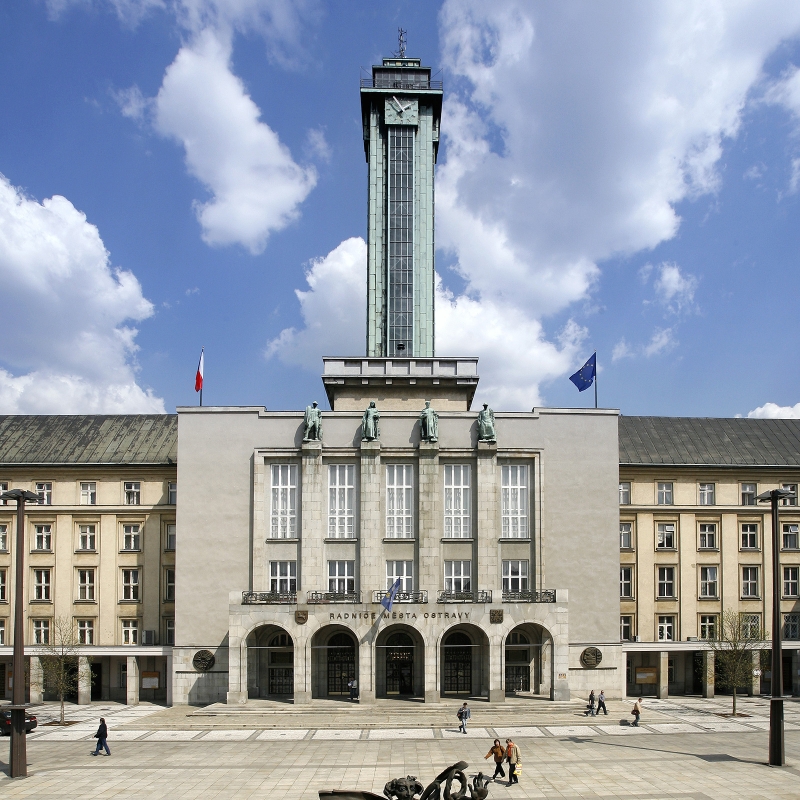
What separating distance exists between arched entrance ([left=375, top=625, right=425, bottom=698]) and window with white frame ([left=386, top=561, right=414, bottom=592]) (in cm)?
265

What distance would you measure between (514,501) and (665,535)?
48.1ft

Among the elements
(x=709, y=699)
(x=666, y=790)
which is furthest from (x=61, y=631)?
(x=709, y=699)

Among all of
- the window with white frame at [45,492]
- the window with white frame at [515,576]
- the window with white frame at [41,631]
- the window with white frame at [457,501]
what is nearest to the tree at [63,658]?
the window with white frame at [41,631]

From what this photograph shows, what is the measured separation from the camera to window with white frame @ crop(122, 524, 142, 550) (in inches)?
2339

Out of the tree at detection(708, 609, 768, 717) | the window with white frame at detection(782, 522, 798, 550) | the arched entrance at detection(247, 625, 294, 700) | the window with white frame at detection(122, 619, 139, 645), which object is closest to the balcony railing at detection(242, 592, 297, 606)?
the arched entrance at detection(247, 625, 294, 700)

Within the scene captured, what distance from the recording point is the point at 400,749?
3691 cm

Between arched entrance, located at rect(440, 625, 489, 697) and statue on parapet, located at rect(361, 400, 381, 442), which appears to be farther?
statue on parapet, located at rect(361, 400, 381, 442)

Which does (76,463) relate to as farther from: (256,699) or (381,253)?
(381,253)

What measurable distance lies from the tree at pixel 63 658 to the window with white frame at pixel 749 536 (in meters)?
49.1

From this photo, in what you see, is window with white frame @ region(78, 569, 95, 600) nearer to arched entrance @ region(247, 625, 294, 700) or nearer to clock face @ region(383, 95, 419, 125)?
arched entrance @ region(247, 625, 294, 700)

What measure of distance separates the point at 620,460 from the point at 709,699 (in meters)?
18.2

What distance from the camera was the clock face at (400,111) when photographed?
64.8 meters

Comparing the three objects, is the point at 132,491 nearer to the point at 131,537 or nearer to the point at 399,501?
the point at 131,537

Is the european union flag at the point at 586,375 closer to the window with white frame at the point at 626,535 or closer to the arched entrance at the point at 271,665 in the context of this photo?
the window with white frame at the point at 626,535
